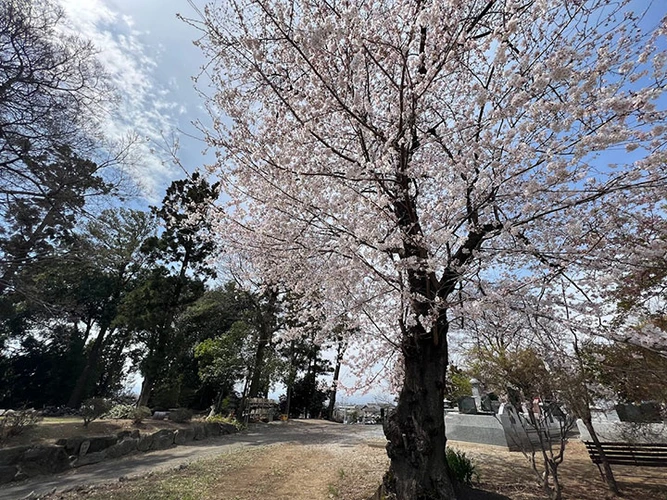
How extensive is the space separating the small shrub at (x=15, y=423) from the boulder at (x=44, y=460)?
5.92 ft

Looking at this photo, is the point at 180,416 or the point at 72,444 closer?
the point at 72,444

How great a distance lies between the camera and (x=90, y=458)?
7.17 metres

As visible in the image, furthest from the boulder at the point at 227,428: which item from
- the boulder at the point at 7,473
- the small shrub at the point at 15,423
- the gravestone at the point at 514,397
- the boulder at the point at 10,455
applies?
the gravestone at the point at 514,397

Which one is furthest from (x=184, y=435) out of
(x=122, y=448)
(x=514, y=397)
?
(x=514, y=397)

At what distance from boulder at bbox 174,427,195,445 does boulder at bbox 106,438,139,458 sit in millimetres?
1384

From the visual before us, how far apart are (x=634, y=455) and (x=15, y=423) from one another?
44.6ft

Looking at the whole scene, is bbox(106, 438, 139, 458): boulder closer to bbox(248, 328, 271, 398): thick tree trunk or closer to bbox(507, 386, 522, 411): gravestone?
bbox(248, 328, 271, 398): thick tree trunk

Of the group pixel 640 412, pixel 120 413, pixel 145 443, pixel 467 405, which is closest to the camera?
pixel 640 412

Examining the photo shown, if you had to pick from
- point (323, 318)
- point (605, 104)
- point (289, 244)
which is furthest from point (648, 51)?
point (323, 318)

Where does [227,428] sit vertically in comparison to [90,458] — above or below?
above

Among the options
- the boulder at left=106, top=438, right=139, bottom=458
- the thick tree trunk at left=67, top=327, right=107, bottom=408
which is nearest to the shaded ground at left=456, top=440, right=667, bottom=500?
the boulder at left=106, top=438, right=139, bottom=458

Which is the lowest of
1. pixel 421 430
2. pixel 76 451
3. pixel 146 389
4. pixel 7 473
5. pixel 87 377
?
pixel 7 473

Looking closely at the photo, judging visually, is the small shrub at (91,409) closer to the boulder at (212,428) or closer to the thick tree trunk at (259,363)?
the boulder at (212,428)

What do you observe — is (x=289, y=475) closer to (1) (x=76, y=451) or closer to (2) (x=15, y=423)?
(1) (x=76, y=451)
